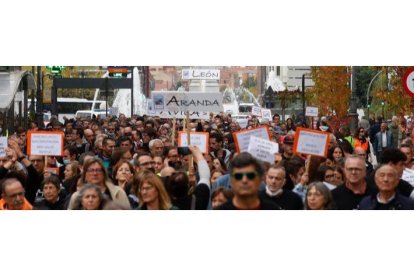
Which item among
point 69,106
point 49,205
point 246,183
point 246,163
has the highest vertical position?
point 69,106

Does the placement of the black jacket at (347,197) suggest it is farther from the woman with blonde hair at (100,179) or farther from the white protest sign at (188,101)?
the white protest sign at (188,101)

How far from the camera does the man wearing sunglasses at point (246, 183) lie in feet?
24.6

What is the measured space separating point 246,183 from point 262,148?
4447 millimetres

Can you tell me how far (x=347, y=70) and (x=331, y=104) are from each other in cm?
219

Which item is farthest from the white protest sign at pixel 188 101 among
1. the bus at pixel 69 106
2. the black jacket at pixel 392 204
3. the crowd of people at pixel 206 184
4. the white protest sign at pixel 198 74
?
the bus at pixel 69 106

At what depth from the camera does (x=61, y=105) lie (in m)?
64.7

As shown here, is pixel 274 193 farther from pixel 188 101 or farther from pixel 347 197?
pixel 188 101

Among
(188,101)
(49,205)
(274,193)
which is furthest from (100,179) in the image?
(188,101)

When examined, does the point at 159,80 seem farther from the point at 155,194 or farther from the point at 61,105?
the point at 155,194

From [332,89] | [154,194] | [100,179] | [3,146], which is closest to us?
[154,194]

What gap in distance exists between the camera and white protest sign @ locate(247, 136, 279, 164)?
11922 mm

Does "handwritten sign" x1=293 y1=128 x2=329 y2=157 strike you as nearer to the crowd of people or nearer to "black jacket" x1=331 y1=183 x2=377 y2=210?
the crowd of people

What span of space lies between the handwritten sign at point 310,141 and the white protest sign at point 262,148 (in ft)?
2.74

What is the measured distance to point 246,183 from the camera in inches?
297
